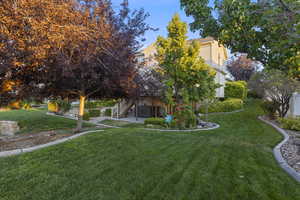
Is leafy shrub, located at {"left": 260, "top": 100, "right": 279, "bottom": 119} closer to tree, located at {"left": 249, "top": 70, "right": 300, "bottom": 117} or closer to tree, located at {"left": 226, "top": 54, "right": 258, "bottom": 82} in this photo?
tree, located at {"left": 249, "top": 70, "right": 300, "bottom": 117}

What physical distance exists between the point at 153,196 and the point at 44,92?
6.26 metres

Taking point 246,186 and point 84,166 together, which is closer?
point 246,186

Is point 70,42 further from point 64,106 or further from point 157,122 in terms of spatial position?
point 64,106

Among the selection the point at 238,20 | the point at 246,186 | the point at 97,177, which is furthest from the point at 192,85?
the point at 97,177

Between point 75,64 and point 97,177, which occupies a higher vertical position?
point 75,64

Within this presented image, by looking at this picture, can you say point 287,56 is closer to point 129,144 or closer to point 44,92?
point 129,144

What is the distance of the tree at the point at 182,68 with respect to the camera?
10367 mm

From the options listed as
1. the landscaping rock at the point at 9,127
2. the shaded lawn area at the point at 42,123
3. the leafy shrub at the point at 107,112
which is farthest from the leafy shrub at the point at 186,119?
the landscaping rock at the point at 9,127

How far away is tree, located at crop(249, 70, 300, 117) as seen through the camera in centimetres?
1027

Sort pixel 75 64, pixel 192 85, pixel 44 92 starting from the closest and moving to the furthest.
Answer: pixel 75 64 → pixel 44 92 → pixel 192 85

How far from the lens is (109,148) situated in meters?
4.55

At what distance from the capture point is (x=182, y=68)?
10391mm

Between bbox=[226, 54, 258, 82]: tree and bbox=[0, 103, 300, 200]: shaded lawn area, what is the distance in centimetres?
3081

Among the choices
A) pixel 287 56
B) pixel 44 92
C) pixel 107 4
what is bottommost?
pixel 44 92
